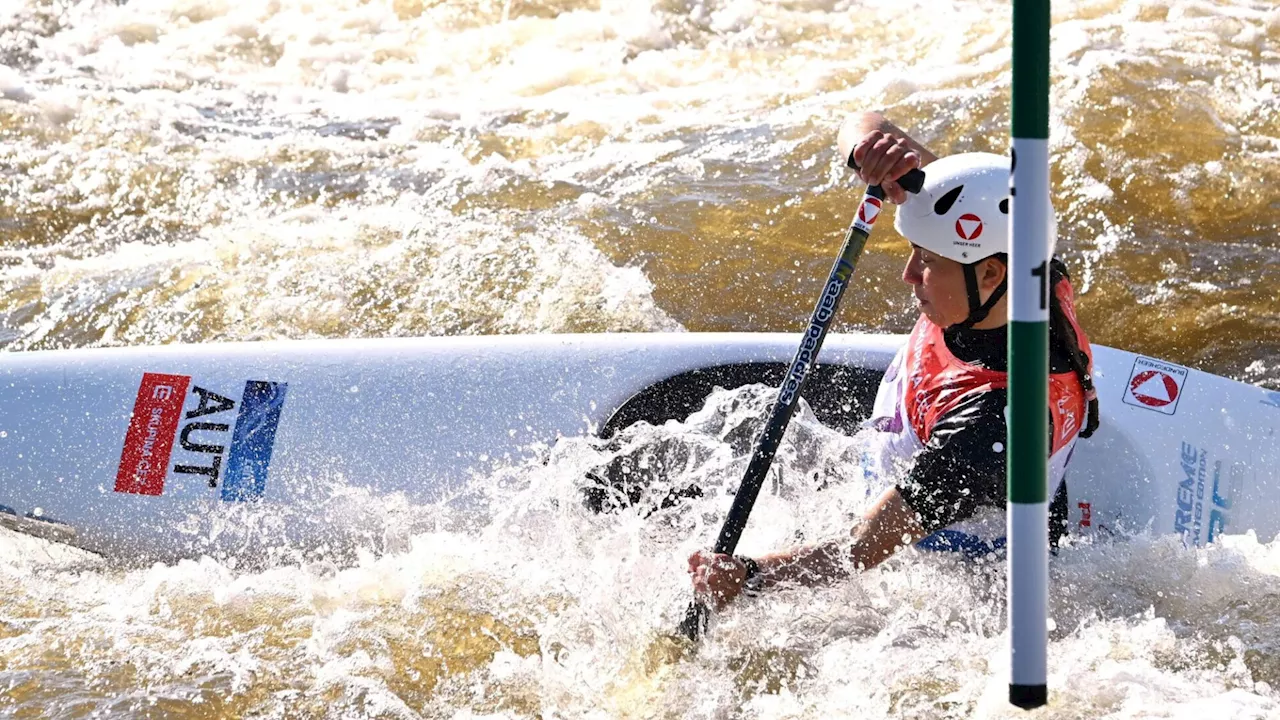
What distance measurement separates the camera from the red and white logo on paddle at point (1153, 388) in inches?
145

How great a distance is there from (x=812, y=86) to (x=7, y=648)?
6.14m

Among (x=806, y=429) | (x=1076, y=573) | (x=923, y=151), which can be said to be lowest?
(x=1076, y=573)

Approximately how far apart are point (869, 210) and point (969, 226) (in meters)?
0.24

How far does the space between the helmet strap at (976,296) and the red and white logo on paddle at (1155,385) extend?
110 centimetres

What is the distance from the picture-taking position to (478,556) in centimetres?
359

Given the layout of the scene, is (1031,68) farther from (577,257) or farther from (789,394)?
(577,257)

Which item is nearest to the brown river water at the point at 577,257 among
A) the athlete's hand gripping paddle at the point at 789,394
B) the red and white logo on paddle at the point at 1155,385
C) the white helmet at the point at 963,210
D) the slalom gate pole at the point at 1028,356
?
the athlete's hand gripping paddle at the point at 789,394

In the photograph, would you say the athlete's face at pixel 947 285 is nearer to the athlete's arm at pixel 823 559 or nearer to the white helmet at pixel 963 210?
the white helmet at pixel 963 210

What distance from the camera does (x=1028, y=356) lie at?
6.35ft

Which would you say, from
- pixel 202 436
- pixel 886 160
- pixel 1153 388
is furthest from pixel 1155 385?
pixel 202 436

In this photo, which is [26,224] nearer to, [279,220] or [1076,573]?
[279,220]

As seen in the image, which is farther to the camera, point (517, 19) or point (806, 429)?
point (517, 19)

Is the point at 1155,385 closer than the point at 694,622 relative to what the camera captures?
No

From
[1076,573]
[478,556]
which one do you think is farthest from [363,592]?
[1076,573]
